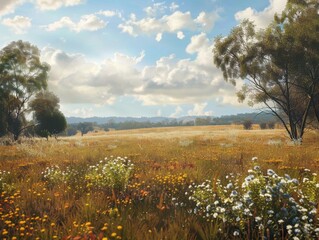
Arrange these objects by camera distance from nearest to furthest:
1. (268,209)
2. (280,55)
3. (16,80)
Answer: (268,209), (280,55), (16,80)

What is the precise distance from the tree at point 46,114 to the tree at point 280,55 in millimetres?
33313

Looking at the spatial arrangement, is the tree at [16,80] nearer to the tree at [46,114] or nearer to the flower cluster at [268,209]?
the tree at [46,114]

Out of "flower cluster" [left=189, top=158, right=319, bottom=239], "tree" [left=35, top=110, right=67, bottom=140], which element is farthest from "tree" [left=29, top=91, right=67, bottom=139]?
"flower cluster" [left=189, top=158, right=319, bottom=239]

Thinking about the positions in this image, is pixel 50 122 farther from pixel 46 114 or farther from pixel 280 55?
pixel 280 55

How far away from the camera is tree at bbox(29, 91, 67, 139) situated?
172 ft

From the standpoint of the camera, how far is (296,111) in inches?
1384

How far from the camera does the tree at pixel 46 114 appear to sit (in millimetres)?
52469

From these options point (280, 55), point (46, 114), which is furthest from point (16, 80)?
point (280, 55)

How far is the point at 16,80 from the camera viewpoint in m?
47.6

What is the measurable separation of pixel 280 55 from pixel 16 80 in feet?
124

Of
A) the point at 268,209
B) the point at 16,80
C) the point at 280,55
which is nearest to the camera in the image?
the point at 268,209

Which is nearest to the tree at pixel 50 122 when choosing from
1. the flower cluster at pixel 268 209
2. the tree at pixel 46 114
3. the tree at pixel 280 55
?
the tree at pixel 46 114

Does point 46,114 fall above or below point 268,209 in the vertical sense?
above

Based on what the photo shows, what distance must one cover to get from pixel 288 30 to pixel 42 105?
1573 inches
